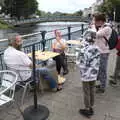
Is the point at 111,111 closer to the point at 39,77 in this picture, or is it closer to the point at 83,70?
the point at 83,70

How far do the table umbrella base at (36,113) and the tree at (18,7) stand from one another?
64.9 m

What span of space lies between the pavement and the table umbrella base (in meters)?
0.11

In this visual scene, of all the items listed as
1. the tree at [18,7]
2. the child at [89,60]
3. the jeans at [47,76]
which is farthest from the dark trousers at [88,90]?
the tree at [18,7]

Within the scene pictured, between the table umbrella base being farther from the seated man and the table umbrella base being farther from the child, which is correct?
the child

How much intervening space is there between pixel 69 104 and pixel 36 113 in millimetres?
736

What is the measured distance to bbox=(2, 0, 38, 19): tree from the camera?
6576 cm

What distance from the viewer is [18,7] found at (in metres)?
66.2

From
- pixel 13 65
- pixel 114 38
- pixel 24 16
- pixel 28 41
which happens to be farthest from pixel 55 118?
pixel 24 16

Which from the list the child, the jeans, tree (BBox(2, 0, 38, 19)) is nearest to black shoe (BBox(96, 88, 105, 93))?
the jeans

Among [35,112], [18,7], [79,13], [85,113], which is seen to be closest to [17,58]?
[35,112]

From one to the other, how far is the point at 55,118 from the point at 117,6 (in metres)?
45.3

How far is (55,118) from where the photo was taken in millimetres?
3646

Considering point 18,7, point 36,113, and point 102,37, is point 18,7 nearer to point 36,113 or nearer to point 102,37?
point 102,37

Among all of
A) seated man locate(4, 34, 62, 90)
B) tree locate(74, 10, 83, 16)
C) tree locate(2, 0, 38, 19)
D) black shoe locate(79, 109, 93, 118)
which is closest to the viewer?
black shoe locate(79, 109, 93, 118)
